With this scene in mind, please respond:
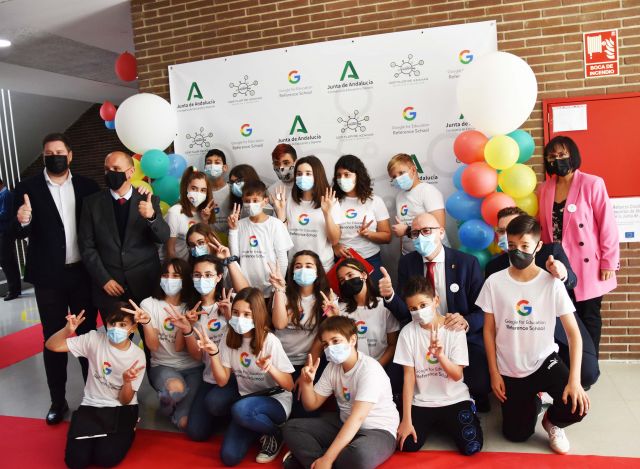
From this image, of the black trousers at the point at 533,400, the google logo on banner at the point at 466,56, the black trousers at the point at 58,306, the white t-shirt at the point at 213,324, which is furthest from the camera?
the google logo on banner at the point at 466,56

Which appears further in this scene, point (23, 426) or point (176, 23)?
point (176, 23)

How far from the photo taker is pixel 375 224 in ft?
13.3

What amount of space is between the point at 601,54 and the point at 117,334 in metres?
4.03

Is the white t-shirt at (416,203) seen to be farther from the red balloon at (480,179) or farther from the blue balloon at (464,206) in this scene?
the red balloon at (480,179)

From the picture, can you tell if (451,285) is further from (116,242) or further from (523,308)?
(116,242)

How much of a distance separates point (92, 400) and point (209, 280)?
1014 millimetres

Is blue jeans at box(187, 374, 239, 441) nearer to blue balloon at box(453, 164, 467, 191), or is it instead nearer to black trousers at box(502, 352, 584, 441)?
black trousers at box(502, 352, 584, 441)

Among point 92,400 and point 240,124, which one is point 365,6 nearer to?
point 240,124

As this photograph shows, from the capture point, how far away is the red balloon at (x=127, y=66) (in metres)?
5.73

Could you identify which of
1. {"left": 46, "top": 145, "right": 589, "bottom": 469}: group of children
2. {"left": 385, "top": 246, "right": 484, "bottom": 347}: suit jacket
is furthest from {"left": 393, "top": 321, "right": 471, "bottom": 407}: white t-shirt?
{"left": 385, "top": 246, "right": 484, "bottom": 347}: suit jacket

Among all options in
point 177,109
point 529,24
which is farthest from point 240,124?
point 529,24

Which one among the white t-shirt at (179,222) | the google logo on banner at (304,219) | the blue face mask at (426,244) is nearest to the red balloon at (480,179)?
the blue face mask at (426,244)

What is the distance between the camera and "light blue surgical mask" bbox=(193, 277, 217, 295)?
11.2ft

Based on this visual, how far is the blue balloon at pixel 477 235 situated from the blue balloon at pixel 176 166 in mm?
2549
